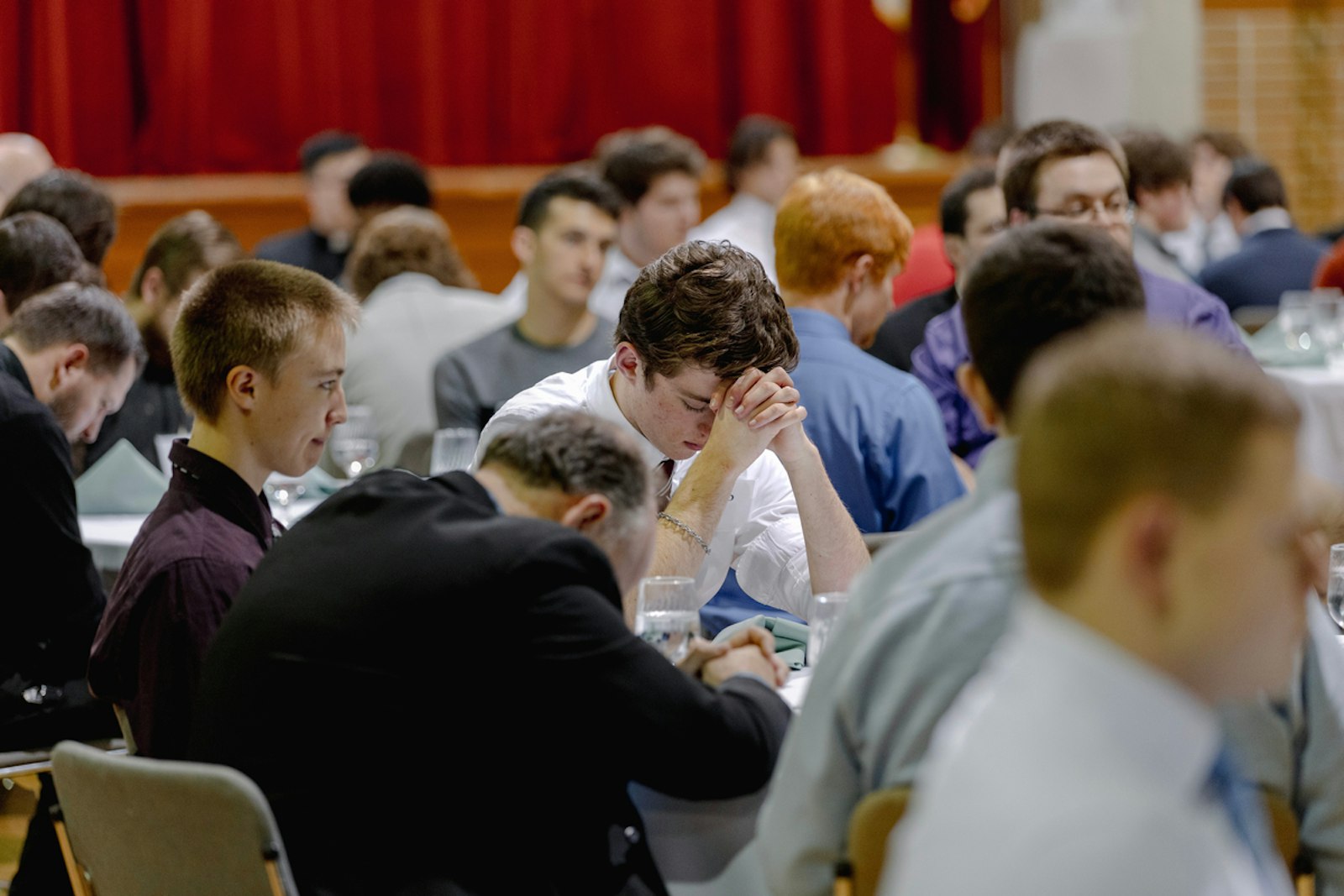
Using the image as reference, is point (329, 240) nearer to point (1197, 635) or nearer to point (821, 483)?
point (821, 483)

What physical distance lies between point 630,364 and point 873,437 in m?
0.86

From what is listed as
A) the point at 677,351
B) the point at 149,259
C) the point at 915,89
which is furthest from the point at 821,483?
the point at 915,89

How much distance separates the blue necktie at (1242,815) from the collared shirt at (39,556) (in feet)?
7.55

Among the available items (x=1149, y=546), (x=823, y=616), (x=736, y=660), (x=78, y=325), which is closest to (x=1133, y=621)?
(x=1149, y=546)

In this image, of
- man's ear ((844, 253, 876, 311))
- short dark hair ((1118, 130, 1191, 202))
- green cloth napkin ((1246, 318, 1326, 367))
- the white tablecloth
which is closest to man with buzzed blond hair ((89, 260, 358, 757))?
man's ear ((844, 253, 876, 311))

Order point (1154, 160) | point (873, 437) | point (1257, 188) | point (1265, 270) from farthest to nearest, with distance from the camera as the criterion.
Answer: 1. point (1257, 188)
2. point (1265, 270)
3. point (1154, 160)
4. point (873, 437)

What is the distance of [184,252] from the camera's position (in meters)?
4.61

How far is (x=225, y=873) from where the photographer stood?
1.83 metres

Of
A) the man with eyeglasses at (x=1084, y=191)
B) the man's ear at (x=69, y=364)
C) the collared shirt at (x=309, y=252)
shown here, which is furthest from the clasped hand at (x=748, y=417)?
the collared shirt at (x=309, y=252)

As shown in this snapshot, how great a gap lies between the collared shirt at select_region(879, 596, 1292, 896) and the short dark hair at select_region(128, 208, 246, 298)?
376 cm

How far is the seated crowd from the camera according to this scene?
1.08 meters

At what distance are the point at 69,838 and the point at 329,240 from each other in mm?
5871

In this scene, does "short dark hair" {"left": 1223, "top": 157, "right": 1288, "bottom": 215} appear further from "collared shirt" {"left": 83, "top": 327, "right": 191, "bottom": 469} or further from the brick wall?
"collared shirt" {"left": 83, "top": 327, "right": 191, "bottom": 469}

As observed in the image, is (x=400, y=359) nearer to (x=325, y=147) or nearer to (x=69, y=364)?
(x=69, y=364)
